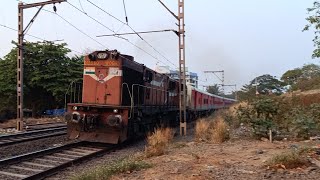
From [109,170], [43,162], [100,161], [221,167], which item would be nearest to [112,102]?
[100,161]

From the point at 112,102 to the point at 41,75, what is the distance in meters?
20.5

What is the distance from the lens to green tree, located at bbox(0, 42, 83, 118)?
108 ft

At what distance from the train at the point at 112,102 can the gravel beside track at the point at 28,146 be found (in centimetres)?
89

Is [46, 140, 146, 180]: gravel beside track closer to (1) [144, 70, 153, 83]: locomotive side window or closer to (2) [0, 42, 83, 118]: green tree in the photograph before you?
(1) [144, 70, 153, 83]: locomotive side window

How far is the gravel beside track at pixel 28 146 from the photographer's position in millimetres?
11266

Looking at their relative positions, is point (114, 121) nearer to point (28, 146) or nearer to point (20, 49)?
point (28, 146)

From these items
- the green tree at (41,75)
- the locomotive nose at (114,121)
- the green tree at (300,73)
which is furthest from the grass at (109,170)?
the green tree at (300,73)

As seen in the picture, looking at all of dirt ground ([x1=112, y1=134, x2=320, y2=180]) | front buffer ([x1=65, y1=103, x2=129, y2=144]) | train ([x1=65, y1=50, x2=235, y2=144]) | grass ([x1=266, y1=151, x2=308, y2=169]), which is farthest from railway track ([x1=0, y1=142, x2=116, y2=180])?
grass ([x1=266, y1=151, x2=308, y2=169])

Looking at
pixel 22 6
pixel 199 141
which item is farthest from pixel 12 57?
pixel 199 141

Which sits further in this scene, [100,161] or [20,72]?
[20,72]

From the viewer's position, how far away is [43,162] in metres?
9.86

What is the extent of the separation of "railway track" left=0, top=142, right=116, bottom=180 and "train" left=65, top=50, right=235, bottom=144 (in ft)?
2.38

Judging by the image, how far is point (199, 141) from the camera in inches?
532

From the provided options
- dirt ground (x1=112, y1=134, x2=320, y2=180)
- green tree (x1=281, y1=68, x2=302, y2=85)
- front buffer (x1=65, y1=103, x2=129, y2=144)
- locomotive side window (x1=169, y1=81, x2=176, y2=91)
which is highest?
green tree (x1=281, y1=68, x2=302, y2=85)
